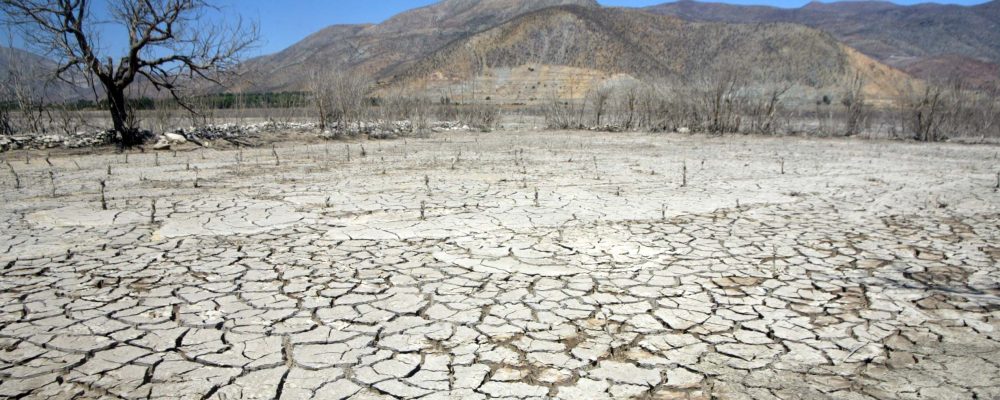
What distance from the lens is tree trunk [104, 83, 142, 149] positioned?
12242mm

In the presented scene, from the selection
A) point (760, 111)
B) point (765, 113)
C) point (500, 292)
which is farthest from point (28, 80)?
point (765, 113)

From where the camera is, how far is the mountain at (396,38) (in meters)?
91.1

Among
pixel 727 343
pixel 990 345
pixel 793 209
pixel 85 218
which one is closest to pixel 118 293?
pixel 85 218

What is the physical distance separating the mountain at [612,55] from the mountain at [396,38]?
46.2ft

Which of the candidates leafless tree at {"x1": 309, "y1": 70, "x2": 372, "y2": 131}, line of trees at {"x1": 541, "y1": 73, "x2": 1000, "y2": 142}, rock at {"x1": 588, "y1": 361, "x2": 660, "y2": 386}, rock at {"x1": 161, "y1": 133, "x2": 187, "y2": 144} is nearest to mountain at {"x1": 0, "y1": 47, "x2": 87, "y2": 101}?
rock at {"x1": 161, "y1": 133, "x2": 187, "y2": 144}

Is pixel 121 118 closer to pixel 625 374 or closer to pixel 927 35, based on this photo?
pixel 625 374

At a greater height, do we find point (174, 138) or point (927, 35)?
point (927, 35)

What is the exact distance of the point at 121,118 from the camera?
1266 cm

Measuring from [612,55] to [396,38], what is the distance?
5916 cm

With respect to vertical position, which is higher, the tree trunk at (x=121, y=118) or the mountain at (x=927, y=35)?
the mountain at (x=927, y=35)

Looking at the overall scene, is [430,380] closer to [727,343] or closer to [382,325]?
[382,325]

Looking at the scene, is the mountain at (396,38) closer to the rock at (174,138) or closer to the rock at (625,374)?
the rock at (174,138)

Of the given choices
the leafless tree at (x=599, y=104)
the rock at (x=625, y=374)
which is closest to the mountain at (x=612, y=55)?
the leafless tree at (x=599, y=104)

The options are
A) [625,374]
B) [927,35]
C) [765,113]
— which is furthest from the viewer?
[927,35]
